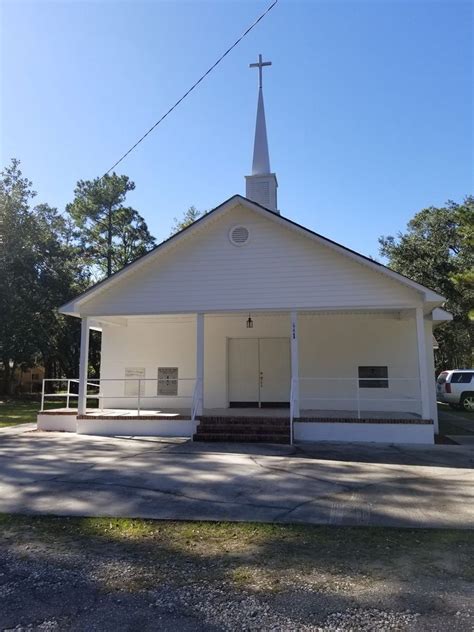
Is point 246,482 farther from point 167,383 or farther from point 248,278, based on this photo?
point 167,383

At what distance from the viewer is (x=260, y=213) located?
488 inches

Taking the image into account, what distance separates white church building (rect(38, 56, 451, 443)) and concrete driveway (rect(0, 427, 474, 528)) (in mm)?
1349

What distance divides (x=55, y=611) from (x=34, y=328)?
85.0ft

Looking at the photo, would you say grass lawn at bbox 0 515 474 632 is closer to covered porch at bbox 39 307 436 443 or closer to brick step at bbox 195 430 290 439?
brick step at bbox 195 430 290 439

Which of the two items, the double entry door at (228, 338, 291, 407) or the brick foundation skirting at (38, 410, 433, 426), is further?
the double entry door at (228, 338, 291, 407)

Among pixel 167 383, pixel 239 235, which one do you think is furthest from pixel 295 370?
pixel 167 383

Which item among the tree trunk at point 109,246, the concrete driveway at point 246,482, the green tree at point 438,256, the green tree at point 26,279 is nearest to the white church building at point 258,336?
the concrete driveway at point 246,482

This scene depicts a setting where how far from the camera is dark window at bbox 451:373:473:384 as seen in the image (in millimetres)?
20438

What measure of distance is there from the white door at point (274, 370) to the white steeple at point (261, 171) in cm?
435

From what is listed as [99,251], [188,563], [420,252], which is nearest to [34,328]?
[99,251]

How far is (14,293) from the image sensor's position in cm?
2684

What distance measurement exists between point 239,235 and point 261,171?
5.05 meters

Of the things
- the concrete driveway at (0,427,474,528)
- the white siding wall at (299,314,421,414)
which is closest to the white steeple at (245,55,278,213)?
the white siding wall at (299,314,421,414)

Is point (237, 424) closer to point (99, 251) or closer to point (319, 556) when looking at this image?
point (319, 556)
